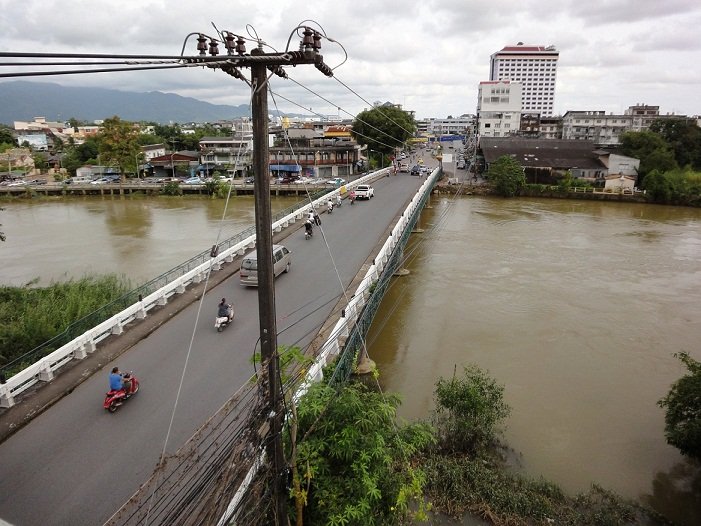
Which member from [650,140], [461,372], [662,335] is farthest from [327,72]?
[650,140]

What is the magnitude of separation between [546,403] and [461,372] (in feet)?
7.80

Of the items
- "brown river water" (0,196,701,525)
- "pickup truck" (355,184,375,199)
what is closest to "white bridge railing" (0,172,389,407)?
"brown river water" (0,196,701,525)

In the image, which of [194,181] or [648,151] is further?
[194,181]

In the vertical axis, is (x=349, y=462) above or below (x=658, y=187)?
below

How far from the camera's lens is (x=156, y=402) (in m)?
8.50

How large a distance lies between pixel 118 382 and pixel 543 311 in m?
14.9

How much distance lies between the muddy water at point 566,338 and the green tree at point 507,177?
15675 millimetres

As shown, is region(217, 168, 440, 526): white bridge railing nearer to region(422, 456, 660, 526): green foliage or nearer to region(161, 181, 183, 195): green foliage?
region(422, 456, 660, 526): green foliage

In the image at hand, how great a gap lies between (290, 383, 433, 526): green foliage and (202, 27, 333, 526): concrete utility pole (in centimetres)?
39

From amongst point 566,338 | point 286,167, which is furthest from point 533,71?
point 566,338

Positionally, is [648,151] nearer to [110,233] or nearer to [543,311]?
[543,311]

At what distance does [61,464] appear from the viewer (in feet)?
23.1

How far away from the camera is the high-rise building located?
14250 cm

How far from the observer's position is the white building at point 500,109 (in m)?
82.1
